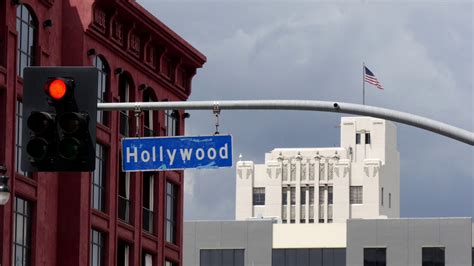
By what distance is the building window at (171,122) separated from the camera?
7600 cm

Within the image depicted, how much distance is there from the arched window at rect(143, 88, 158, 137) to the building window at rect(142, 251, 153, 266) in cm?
516

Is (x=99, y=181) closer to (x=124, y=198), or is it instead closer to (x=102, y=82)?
(x=124, y=198)

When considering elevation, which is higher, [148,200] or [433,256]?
[148,200]

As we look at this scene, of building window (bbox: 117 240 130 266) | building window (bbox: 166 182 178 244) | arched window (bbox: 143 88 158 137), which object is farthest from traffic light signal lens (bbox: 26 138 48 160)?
building window (bbox: 166 182 178 244)

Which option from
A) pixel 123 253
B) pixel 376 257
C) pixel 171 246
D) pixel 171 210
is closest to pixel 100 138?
pixel 123 253

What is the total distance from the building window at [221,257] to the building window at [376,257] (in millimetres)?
9404

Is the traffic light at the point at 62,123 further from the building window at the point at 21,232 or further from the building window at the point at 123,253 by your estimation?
the building window at the point at 123,253

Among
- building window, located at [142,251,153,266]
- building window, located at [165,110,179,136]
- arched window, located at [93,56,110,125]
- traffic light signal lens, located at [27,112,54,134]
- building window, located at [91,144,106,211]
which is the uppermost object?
arched window, located at [93,56,110,125]

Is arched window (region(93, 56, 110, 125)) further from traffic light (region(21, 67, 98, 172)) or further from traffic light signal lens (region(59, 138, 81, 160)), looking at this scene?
traffic light signal lens (region(59, 138, 81, 160))

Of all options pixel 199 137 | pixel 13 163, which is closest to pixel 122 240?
pixel 13 163

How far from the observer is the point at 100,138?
6569cm

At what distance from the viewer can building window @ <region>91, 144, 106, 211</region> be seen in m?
65.1

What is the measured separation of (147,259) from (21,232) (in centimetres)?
1511

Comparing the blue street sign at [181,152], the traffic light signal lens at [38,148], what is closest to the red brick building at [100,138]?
the blue street sign at [181,152]
